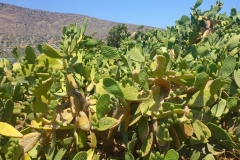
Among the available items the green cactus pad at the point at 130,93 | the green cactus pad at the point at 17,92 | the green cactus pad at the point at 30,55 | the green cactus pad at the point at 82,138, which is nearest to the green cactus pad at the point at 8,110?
the green cactus pad at the point at 17,92

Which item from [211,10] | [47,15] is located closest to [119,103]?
[211,10]

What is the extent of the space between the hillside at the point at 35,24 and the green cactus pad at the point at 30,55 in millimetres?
42073

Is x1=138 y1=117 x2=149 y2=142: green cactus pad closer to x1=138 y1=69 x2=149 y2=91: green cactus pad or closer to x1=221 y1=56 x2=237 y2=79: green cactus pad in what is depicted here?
x1=138 y1=69 x2=149 y2=91: green cactus pad

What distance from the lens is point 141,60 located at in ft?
5.47

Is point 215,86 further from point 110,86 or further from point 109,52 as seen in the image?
point 109,52

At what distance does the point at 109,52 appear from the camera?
5.41 ft

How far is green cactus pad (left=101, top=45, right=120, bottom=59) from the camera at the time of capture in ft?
5.37

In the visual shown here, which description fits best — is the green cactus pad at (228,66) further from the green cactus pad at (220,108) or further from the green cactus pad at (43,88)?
the green cactus pad at (43,88)

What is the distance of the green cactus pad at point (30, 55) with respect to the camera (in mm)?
1607

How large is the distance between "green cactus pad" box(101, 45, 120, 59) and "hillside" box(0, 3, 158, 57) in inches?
1660

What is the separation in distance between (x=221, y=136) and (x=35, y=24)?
197 ft

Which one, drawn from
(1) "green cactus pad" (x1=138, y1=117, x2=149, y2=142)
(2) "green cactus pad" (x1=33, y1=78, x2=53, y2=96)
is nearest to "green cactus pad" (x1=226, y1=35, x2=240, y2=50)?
(1) "green cactus pad" (x1=138, y1=117, x2=149, y2=142)

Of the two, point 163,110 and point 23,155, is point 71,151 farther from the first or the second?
point 163,110

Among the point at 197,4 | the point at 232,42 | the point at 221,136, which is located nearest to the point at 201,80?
the point at 221,136
